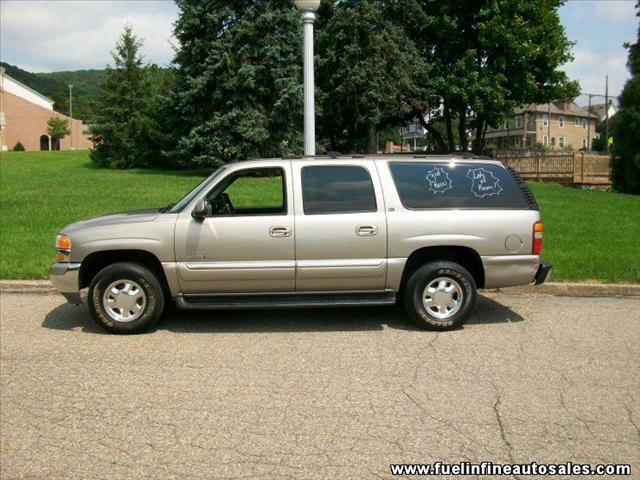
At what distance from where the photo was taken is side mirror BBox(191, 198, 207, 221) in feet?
19.8

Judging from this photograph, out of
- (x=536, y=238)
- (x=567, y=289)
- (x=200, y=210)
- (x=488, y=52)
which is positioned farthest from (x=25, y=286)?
(x=488, y=52)

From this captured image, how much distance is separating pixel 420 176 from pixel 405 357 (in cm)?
206

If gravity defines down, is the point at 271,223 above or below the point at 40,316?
above

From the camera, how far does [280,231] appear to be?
614 centimetres

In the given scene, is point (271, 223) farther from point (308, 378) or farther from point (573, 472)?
point (573, 472)

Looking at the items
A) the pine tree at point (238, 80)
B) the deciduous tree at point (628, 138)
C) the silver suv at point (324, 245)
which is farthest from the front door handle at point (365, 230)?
the deciduous tree at point (628, 138)

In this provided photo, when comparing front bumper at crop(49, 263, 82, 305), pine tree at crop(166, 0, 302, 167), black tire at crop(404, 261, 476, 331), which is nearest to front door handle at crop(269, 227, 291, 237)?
black tire at crop(404, 261, 476, 331)

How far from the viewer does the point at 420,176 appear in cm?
648

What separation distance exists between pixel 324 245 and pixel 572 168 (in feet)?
92.2

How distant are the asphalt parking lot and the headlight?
0.79m

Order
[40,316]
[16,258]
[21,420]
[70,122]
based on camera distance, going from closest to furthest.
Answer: [21,420] → [40,316] → [16,258] → [70,122]

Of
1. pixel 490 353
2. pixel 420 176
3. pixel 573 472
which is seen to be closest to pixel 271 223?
pixel 420 176

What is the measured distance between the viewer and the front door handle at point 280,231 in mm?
6133

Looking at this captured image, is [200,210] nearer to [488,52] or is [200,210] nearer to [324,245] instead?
[324,245]
